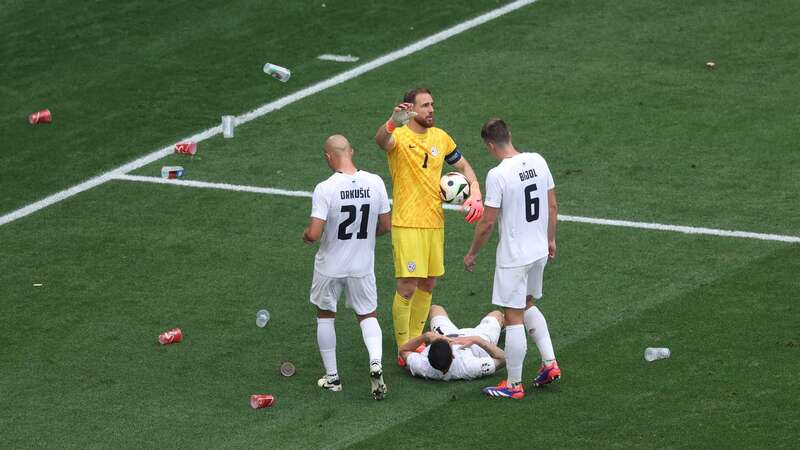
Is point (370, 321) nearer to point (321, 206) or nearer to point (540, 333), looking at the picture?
point (321, 206)

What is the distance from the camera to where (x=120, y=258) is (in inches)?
618

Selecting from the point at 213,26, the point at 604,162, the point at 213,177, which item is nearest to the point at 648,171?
the point at 604,162

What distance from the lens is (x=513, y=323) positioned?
478 inches

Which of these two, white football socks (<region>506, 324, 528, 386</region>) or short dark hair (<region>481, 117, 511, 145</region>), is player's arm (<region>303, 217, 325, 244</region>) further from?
white football socks (<region>506, 324, 528, 386</region>)

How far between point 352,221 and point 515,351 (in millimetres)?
1672

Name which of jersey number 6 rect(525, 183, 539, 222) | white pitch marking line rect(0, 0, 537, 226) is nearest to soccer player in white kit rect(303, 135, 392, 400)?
jersey number 6 rect(525, 183, 539, 222)

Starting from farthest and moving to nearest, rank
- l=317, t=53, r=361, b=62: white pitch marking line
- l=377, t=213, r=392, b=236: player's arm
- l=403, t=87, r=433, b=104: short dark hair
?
l=317, t=53, r=361, b=62: white pitch marking line, l=403, t=87, r=433, b=104: short dark hair, l=377, t=213, r=392, b=236: player's arm

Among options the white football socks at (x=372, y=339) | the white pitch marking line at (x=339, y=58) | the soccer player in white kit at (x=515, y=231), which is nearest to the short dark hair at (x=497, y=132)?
the soccer player in white kit at (x=515, y=231)

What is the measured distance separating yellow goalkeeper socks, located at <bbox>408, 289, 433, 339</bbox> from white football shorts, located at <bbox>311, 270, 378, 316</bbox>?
99 centimetres

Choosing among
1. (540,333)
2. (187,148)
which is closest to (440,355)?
(540,333)

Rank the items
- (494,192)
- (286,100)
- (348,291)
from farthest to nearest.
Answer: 1. (286,100)
2. (348,291)
3. (494,192)

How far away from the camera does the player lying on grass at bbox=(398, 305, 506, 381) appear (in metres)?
12.4

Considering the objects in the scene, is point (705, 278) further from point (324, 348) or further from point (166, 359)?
point (166, 359)

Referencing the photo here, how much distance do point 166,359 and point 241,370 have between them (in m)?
0.74
